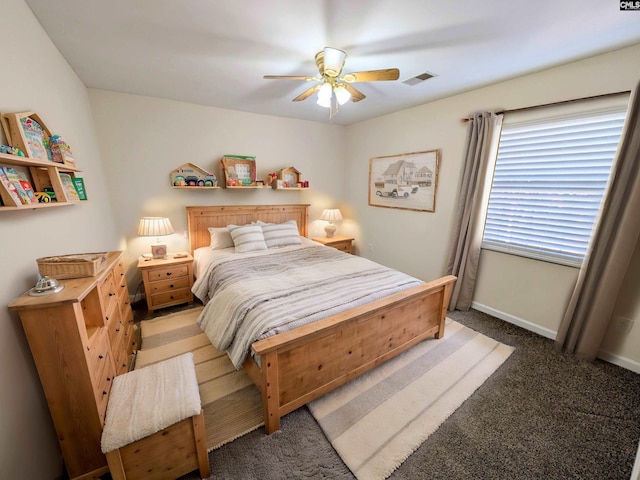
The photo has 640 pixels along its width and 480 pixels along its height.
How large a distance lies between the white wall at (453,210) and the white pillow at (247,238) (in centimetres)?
187

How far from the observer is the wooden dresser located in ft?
3.36

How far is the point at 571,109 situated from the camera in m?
2.06

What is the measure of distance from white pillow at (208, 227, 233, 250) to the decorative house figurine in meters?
0.59

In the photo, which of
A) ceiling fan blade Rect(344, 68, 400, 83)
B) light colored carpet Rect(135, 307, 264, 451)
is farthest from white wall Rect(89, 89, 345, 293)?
ceiling fan blade Rect(344, 68, 400, 83)

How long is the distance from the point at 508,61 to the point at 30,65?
Answer: 330 centimetres

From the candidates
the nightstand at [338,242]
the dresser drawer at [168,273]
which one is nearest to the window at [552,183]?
the nightstand at [338,242]

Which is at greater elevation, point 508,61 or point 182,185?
point 508,61

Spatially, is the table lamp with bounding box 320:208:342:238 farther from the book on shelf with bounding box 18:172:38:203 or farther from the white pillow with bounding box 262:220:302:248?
the book on shelf with bounding box 18:172:38:203

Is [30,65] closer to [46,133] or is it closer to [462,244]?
[46,133]

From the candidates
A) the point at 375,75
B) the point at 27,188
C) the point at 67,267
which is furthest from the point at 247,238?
the point at 375,75

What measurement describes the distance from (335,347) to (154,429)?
1.02 metres

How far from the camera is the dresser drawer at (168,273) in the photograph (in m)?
2.73

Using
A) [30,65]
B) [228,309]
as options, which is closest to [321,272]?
[228,309]

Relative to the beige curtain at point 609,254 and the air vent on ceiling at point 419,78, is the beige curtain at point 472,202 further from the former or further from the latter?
the beige curtain at point 609,254
